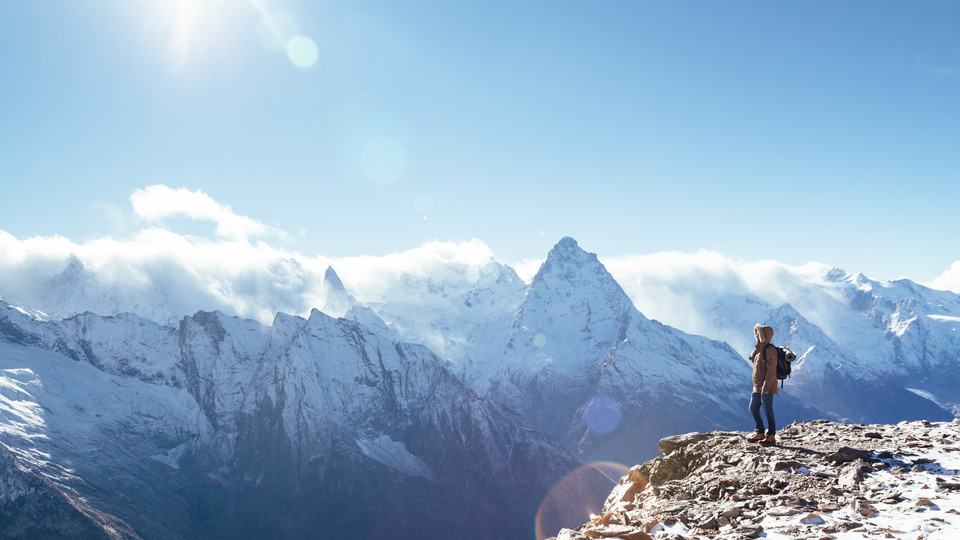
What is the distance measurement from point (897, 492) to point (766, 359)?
7.75 m

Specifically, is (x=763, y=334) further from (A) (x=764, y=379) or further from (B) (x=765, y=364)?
(A) (x=764, y=379)

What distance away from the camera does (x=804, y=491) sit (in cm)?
1795

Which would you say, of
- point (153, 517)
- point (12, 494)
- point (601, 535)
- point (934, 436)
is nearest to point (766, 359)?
point (934, 436)

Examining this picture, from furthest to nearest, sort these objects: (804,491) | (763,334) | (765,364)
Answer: (763,334) < (765,364) < (804,491)

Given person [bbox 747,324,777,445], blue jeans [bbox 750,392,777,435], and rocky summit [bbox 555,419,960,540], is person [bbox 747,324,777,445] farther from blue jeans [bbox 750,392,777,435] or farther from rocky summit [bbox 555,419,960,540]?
rocky summit [bbox 555,419,960,540]

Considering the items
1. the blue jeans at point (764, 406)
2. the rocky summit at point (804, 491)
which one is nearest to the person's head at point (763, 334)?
the blue jeans at point (764, 406)

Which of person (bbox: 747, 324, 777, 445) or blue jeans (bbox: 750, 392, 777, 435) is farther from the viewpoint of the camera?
person (bbox: 747, 324, 777, 445)

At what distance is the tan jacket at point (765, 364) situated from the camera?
2389cm

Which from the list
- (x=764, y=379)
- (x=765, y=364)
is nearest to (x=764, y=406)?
(x=764, y=379)

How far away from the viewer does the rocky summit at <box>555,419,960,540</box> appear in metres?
15.2

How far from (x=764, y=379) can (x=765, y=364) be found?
64cm

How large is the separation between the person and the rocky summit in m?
0.97

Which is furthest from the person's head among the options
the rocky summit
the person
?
the rocky summit

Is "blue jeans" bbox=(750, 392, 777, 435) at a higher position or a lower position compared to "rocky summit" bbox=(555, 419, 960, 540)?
higher
